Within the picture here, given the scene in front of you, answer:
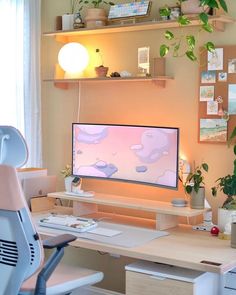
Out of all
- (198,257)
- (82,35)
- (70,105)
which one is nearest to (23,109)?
(70,105)

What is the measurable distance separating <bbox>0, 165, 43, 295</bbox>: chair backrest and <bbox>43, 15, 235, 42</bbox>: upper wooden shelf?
1377 mm

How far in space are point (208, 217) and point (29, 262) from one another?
3.78ft

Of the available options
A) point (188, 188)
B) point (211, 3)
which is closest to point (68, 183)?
point (188, 188)

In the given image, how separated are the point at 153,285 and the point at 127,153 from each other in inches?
40.0

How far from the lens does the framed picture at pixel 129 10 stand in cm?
334

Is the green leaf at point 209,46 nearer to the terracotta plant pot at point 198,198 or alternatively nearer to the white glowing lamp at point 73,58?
the terracotta plant pot at point 198,198

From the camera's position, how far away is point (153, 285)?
256 cm

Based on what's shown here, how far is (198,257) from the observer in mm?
2523

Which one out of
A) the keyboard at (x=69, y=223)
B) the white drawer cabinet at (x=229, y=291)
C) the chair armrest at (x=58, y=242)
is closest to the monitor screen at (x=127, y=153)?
the keyboard at (x=69, y=223)

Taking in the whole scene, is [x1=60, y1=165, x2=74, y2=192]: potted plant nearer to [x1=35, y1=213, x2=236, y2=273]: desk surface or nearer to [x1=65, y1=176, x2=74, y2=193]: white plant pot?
[x1=65, y1=176, x2=74, y2=193]: white plant pot

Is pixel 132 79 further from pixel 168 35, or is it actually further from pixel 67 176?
pixel 67 176

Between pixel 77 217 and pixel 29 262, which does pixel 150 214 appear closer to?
pixel 77 217

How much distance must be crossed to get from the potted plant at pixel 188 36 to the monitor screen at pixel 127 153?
479mm

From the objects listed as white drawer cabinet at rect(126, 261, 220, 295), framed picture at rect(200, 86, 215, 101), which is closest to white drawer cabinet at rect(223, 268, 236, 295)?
white drawer cabinet at rect(126, 261, 220, 295)
